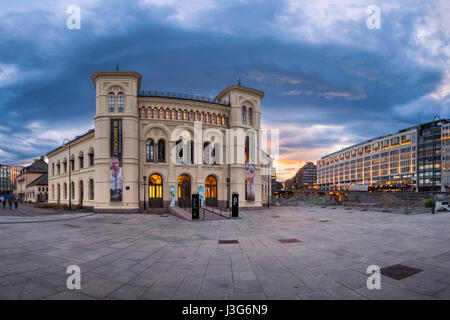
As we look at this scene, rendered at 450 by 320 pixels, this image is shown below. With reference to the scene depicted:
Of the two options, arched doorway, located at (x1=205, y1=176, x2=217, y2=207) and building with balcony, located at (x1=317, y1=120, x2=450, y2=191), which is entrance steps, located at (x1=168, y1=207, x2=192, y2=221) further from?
building with balcony, located at (x1=317, y1=120, x2=450, y2=191)

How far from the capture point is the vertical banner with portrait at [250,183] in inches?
1302

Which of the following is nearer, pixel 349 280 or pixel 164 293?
pixel 164 293

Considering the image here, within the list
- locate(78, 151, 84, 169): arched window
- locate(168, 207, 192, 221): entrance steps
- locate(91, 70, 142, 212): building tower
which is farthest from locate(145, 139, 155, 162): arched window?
locate(78, 151, 84, 169): arched window

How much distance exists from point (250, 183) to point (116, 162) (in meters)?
17.7

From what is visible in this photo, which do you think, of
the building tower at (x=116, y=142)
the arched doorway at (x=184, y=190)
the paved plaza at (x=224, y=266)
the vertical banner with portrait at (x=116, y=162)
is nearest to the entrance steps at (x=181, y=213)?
the arched doorway at (x=184, y=190)

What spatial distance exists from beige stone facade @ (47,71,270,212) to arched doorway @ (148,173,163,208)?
12 cm

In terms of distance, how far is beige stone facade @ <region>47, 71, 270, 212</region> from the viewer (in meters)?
28.4

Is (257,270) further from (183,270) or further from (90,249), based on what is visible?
(90,249)

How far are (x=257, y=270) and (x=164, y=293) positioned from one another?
3.04 meters

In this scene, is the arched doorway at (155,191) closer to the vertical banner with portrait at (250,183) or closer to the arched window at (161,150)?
the arched window at (161,150)

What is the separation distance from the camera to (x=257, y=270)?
7359 mm

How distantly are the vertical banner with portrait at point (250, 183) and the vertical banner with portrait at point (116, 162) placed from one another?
16550mm
